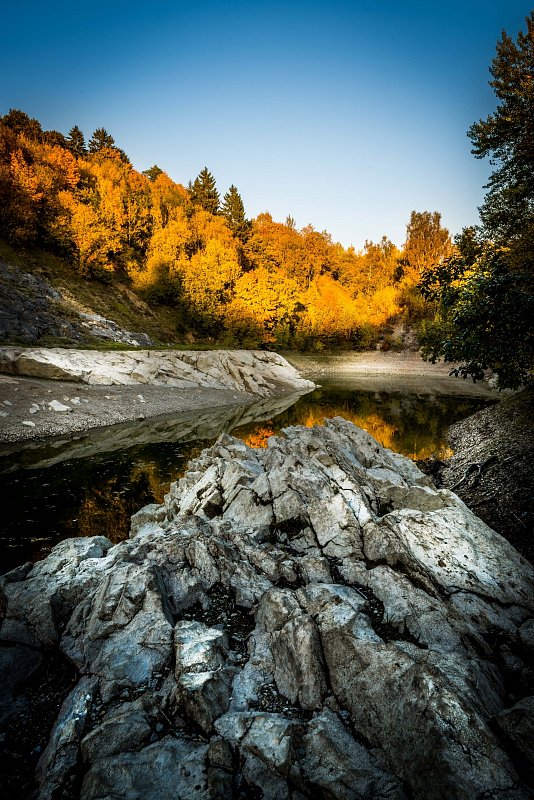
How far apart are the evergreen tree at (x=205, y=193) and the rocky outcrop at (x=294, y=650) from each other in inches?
3067

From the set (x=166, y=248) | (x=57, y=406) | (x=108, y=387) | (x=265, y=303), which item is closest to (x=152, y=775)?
(x=57, y=406)

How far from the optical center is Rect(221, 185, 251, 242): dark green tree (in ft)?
215

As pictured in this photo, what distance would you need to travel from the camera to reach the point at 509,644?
458cm

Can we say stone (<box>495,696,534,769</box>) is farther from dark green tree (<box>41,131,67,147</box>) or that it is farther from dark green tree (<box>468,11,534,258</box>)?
dark green tree (<box>41,131,67,147</box>)

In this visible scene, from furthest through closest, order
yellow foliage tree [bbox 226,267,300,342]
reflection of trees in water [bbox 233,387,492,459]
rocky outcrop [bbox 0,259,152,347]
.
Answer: yellow foliage tree [bbox 226,267,300,342] → rocky outcrop [bbox 0,259,152,347] → reflection of trees in water [bbox 233,387,492,459]

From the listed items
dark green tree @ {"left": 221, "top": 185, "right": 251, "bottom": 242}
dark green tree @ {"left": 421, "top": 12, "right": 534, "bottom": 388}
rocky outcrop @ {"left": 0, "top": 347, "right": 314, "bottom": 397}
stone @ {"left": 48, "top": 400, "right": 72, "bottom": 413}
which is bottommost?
stone @ {"left": 48, "top": 400, "right": 72, "bottom": 413}

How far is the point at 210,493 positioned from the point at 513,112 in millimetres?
17371

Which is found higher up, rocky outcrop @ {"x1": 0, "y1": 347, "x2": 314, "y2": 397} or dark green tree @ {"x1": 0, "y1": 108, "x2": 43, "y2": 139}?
dark green tree @ {"x1": 0, "y1": 108, "x2": 43, "y2": 139}

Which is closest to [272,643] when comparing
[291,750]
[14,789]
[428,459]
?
[291,750]

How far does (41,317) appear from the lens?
3027cm

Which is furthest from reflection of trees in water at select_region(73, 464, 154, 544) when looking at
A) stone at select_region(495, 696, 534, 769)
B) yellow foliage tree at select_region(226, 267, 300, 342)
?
yellow foliage tree at select_region(226, 267, 300, 342)

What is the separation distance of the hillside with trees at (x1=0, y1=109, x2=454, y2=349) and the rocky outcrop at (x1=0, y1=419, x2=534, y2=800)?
41155mm

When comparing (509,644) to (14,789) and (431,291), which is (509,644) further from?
(431,291)

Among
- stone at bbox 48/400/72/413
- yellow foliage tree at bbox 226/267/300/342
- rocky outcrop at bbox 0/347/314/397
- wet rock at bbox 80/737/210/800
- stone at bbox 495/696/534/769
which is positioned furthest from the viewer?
yellow foliage tree at bbox 226/267/300/342
